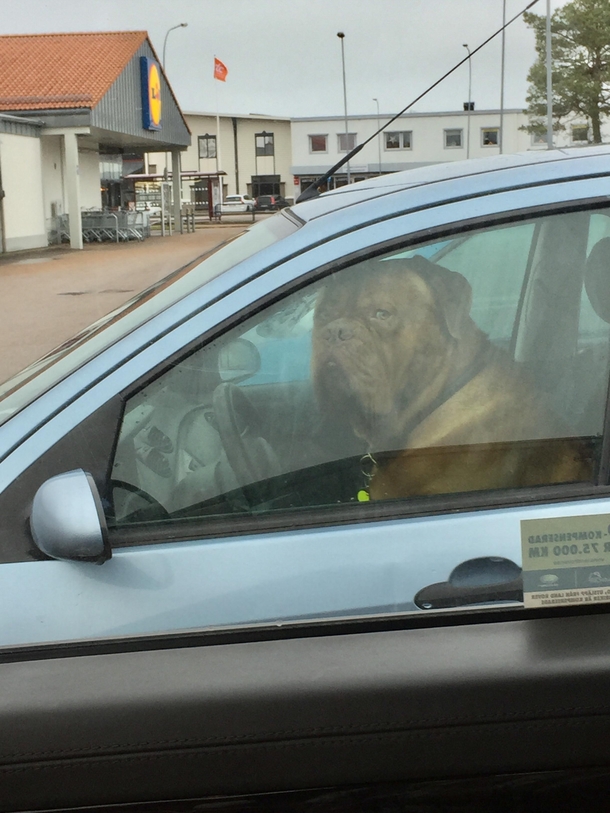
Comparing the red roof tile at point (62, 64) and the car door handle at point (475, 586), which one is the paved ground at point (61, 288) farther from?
the car door handle at point (475, 586)

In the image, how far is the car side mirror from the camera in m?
1.58

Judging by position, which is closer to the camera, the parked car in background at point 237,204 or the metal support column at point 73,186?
the parked car in background at point 237,204

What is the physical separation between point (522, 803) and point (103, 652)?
0.79 metres

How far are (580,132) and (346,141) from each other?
2.04ft

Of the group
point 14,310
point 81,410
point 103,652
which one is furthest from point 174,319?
point 14,310

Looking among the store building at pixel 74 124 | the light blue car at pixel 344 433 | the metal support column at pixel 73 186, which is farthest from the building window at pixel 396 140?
the metal support column at pixel 73 186

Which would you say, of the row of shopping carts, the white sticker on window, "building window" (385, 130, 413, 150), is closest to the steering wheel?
the white sticker on window

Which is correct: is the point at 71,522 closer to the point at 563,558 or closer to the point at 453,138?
the point at 563,558

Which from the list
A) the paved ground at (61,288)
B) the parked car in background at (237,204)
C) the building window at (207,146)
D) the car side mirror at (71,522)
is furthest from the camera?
the paved ground at (61,288)

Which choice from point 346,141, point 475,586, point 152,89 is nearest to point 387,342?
point 475,586

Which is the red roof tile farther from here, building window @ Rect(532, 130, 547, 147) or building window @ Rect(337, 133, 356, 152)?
building window @ Rect(532, 130, 547, 147)

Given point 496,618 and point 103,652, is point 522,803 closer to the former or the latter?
point 496,618

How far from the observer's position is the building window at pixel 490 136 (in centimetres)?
259

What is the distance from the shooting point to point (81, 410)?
67.2 inches
